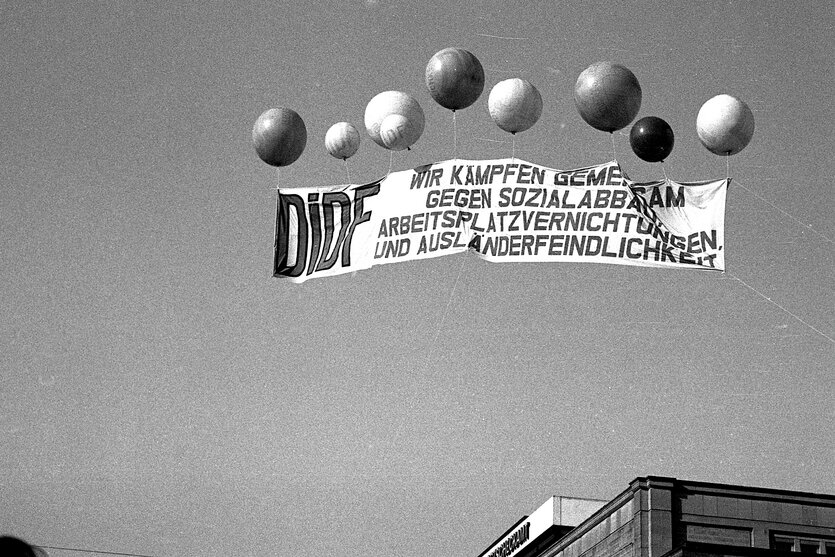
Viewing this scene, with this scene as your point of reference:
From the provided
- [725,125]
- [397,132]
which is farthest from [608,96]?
[397,132]

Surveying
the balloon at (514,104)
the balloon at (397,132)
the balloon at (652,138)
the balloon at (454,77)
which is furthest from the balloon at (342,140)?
the balloon at (652,138)

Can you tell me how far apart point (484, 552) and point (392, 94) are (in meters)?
38.4

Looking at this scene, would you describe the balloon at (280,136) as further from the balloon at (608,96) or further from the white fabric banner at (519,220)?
the balloon at (608,96)

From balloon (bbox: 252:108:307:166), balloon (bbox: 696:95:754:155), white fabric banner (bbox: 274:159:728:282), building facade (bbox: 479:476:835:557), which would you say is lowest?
building facade (bbox: 479:476:835:557)

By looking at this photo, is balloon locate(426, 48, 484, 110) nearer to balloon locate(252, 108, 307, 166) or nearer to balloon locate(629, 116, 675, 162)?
balloon locate(252, 108, 307, 166)

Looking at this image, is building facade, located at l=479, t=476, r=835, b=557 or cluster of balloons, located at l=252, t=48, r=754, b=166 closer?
cluster of balloons, located at l=252, t=48, r=754, b=166

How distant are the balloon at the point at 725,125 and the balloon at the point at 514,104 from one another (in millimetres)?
2435

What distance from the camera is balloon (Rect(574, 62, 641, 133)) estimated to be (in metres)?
17.2

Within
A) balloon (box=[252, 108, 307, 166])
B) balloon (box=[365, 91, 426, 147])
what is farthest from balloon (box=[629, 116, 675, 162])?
balloon (box=[252, 108, 307, 166])

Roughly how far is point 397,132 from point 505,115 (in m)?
1.60

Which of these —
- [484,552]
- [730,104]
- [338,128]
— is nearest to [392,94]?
[338,128]

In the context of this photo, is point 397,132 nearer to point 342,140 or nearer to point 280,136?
point 342,140

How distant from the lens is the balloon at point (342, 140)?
61.8 feet

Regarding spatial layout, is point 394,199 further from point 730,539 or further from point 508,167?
point 730,539
